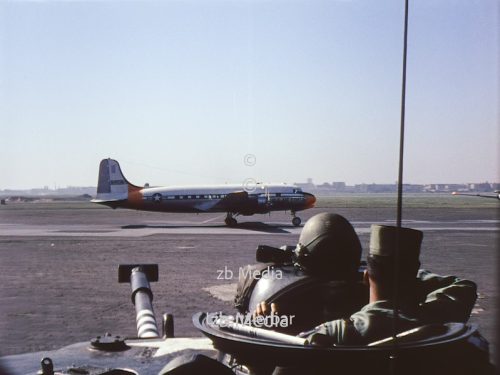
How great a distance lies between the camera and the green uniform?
2.10 m

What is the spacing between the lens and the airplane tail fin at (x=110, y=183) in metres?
47.8

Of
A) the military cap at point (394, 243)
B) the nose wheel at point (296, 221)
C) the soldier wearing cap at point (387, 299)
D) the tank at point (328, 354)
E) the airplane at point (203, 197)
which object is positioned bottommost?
the nose wheel at point (296, 221)

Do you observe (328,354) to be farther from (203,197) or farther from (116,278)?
(203,197)

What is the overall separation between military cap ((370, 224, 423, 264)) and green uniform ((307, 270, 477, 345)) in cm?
20

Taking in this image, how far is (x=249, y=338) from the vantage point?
2.03 m

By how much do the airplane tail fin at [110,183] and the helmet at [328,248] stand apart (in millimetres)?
45678

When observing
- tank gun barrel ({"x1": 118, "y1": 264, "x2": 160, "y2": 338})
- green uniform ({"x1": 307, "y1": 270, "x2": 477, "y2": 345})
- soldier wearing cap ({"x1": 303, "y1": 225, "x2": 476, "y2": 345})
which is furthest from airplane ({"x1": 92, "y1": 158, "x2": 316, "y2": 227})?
soldier wearing cap ({"x1": 303, "y1": 225, "x2": 476, "y2": 345})

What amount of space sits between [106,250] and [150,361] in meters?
22.5

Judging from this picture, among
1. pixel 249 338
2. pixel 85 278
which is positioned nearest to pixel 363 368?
pixel 249 338

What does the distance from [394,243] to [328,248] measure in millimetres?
860

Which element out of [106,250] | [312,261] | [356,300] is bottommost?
[106,250]

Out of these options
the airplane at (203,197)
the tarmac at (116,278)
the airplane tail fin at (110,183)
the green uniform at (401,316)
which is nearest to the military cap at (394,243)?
the green uniform at (401,316)

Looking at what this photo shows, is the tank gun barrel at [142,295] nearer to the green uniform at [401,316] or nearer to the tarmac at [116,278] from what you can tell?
the green uniform at [401,316]

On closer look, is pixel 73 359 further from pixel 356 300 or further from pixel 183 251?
pixel 183 251
